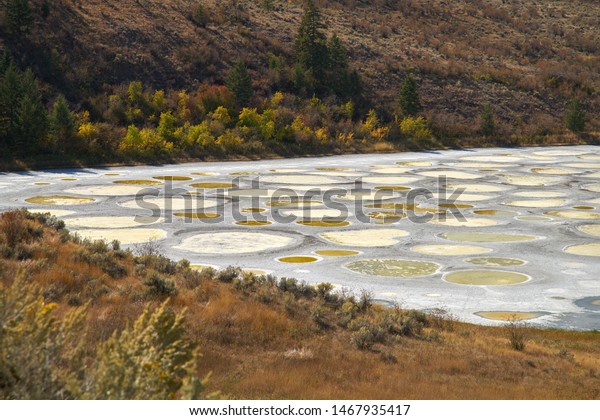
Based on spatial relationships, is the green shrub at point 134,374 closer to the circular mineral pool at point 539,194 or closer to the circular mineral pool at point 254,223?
the circular mineral pool at point 254,223

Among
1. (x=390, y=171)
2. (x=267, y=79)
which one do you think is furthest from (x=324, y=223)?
(x=267, y=79)

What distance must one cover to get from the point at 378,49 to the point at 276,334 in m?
66.1

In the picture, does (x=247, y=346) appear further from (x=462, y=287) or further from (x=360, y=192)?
(x=360, y=192)

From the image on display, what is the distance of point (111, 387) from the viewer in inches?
224

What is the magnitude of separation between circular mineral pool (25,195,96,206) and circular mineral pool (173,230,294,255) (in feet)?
25.1

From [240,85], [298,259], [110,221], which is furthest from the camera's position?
[240,85]

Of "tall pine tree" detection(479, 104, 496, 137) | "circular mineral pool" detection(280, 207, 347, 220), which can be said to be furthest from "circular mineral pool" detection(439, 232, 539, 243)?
"tall pine tree" detection(479, 104, 496, 137)

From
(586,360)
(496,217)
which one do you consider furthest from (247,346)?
(496,217)

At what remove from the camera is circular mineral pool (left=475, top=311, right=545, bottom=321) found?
1616 cm

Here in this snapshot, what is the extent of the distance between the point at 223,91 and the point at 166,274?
41671 millimetres

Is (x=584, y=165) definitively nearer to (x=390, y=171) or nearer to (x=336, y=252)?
(x=390, y=171)

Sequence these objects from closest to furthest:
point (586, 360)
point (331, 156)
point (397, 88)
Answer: point (586, 360), point (331, 156), point (397, 88)

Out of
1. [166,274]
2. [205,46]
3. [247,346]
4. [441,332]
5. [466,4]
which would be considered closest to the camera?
[247,346]

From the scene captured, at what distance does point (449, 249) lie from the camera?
76.1 ft
